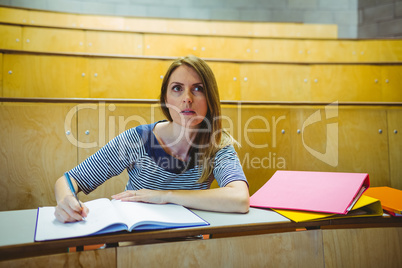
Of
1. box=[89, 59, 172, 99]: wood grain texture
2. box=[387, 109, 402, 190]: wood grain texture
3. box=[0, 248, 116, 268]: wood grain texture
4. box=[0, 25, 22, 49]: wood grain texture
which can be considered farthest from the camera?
box=[0, 25, 22, 49]: wood grain texture

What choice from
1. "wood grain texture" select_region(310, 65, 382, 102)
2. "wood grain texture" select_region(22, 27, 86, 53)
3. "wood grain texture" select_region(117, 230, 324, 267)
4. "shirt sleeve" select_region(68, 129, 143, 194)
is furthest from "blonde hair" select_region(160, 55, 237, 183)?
"wood grain texture" select_region(22, 27, 86, 53)

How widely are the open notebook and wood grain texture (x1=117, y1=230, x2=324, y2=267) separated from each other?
2 cm

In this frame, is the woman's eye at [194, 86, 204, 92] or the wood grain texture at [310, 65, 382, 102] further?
the wood grain texture at [310, 65, 382, 102]

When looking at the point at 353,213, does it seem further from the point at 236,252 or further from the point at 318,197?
the point at 236,252

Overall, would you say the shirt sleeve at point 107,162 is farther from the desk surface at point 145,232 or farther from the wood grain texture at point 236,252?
the wood grain texture at point 236,252

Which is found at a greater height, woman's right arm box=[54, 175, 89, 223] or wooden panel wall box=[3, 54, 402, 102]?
wooden panel wall box=[3, 54, 402, 102]

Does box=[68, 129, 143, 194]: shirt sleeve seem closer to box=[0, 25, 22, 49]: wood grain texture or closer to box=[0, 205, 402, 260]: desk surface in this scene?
box=[0, 205, 402, 260]: desk surface

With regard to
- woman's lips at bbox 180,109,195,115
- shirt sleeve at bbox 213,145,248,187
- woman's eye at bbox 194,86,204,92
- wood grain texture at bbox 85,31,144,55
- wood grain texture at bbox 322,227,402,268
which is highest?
wood grain texture at bbox 85,31,144,55

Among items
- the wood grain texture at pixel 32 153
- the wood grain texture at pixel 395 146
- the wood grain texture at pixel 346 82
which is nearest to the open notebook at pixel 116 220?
the wood grain texture at pixel 32 153

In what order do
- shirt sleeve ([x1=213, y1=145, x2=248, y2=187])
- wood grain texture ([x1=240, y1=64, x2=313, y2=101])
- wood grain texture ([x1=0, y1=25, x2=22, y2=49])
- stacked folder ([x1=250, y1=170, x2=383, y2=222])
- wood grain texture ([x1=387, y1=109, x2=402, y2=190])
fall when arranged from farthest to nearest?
1. wood grain texture ([x1=0, y1=25, x2=22, y2=49])
2. wood grain texture ([x1=240, y1=64, x2=313, y2=101])
3. wood grain texture ([x1=387, y1=109, x2=402, y2=190])
4. shirt sleeve ([x1=213, y1=145, x2=248, y2=187])
5. stacked folder ([x1=250, y1=170, x2=383, y2=222])

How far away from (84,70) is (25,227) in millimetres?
999

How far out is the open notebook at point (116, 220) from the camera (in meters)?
0.32

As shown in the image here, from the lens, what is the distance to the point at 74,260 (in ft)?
1.02

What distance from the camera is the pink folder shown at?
1.36 feet
